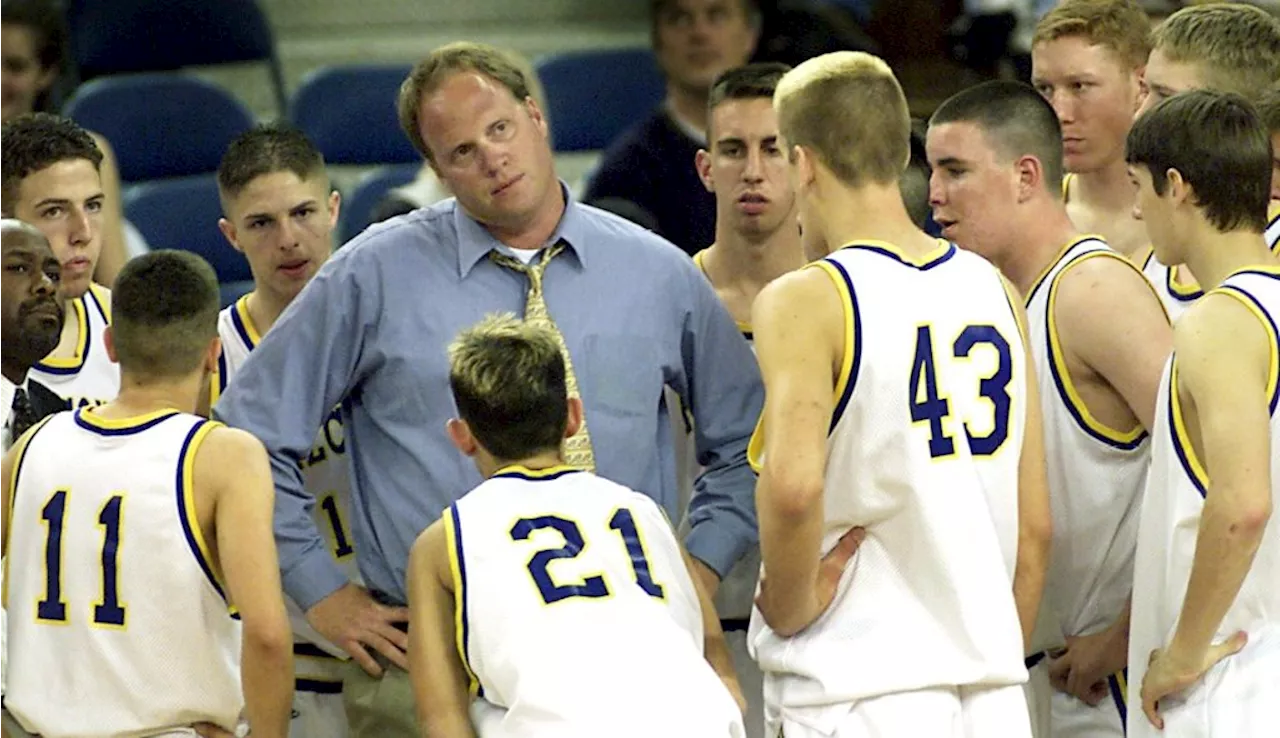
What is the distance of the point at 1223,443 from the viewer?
4.07 m

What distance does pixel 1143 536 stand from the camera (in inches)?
175

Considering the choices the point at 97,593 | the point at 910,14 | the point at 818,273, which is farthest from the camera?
the point at 910,14

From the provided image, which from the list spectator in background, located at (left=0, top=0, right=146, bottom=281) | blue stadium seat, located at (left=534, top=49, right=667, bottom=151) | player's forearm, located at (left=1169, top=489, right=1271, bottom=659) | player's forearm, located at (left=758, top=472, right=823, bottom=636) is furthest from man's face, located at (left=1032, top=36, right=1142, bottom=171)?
blue stadium seat, located at (left=534, top=49, right=667, bottom=151)

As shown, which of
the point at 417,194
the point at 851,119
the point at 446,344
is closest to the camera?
the point at 851,119

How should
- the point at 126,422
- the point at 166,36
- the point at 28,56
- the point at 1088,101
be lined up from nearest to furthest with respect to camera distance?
1. the point at 126,422
2. the point at 1088,101
3. the point at 28,56
4. the point at 166,36

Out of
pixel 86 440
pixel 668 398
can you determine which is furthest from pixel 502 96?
pixel 86 440

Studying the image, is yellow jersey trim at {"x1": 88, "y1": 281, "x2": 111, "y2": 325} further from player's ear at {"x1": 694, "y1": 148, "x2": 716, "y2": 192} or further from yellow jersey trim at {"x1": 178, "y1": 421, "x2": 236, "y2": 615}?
player's ear at {"x1": 694, "y1": 148, "x2": 716, "y2": 192}

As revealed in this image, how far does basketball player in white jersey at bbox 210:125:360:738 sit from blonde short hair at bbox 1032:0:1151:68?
2.17 m

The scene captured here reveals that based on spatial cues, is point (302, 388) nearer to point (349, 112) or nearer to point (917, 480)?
point (917, 480)

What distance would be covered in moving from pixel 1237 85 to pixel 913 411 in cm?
180

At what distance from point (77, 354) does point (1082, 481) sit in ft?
8.78

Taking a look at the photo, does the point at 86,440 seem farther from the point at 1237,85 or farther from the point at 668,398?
the point at 1237,85

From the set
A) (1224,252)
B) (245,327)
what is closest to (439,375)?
(245,327)

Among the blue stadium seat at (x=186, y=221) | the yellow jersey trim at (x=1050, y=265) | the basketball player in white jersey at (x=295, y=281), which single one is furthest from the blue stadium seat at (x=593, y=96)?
the yellow jersey trim at (x=1050, y=265)
